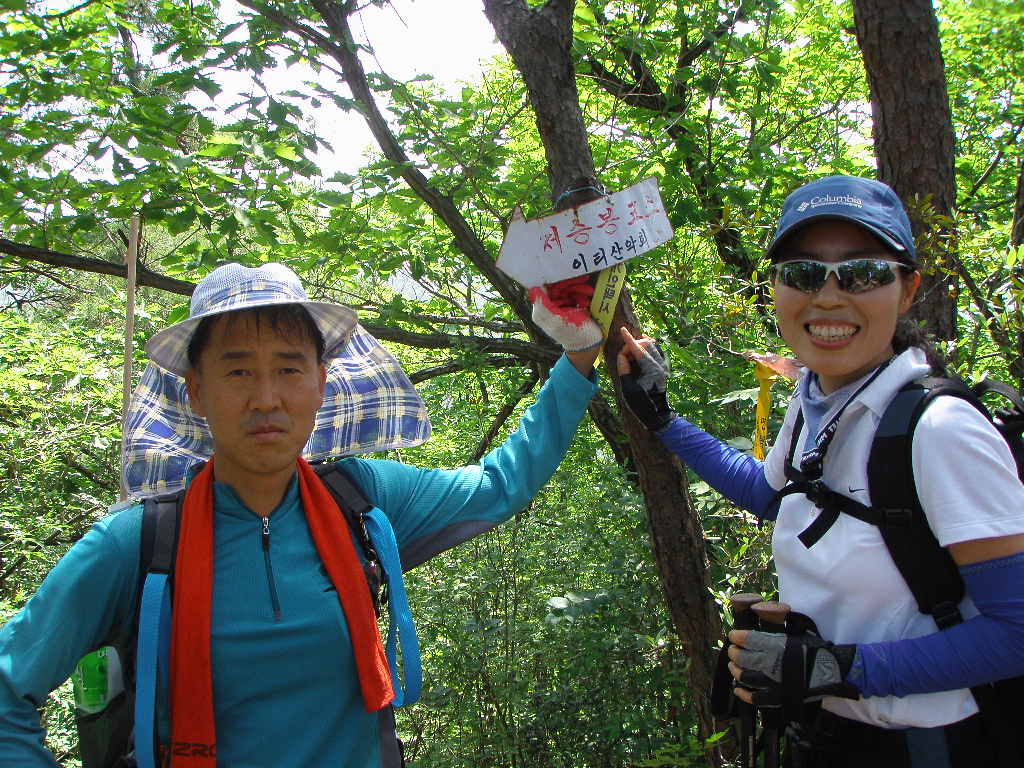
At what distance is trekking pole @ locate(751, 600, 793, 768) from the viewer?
152 centimetres

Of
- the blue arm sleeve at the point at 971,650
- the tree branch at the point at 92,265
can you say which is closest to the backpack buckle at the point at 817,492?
the blue arm sleeve at the point at 971,650

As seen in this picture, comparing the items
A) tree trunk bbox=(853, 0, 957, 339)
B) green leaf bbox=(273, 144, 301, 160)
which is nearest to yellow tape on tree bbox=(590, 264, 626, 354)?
tree trunk bbox=(853, 0, 957, 339)

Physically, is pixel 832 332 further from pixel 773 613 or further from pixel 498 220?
pixel 498 220

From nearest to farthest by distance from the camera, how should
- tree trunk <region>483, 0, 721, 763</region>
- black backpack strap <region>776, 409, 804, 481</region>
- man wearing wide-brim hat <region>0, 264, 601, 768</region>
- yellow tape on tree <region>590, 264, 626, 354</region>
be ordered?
man wearing wide-brim hat <region>0, 264, 601, 768</region>
black backpack strap <region>776, 409, 804, 481</region>
yellow tape on tree <region>590, 264, 626, 354</region>
tree trunk <region>483, 0, 721, 763</region>

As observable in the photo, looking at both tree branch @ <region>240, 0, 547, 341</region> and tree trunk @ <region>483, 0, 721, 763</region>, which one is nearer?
tree trunk @ <region>483, 0, 721, 763</region>

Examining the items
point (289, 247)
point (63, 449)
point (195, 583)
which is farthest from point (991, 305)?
point (63, 449)

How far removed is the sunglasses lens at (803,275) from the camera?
63.5 inches

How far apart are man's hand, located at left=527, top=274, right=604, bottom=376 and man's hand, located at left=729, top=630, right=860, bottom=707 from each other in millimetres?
739

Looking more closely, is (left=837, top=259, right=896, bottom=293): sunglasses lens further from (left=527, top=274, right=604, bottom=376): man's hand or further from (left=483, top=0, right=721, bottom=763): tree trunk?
(left=483, top=0, right=721, bottom=763): tree trunk

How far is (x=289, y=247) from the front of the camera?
4277mm

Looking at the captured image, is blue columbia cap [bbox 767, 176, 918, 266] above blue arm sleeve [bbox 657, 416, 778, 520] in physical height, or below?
above

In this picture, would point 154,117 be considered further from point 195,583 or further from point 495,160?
point 195,583

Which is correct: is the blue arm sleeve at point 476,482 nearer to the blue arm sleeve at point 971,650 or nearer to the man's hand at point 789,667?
the man's hand at point 789,667

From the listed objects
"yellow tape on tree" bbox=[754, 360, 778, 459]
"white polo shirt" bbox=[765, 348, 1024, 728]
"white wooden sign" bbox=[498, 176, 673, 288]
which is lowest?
"white polo shirt" bbox=[765, 348, 1024, 728]
